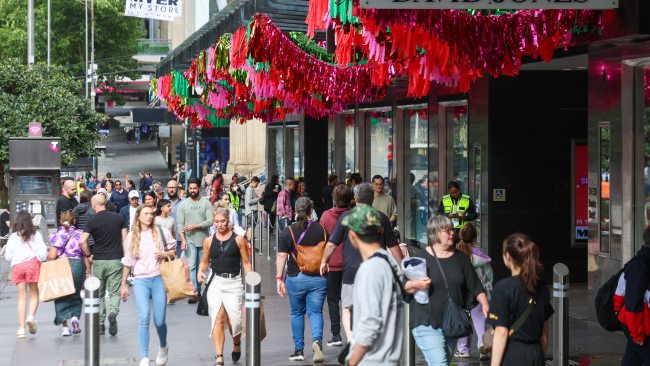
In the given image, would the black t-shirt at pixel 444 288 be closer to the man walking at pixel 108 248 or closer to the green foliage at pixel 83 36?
the man walking at pixel 108 248

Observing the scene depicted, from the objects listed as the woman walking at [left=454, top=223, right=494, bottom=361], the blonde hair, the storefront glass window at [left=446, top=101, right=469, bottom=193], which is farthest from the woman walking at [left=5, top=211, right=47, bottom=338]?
the storefront glass window at [left=446, top=101, right=469, bottom=193]

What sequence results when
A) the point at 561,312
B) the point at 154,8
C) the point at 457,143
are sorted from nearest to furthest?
the point at 561,312
the point at 457,143
the point at 154,8

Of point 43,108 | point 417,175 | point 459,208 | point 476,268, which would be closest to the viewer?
point 476,268

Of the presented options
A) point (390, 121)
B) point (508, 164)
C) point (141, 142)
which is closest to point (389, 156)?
point (390, 121)

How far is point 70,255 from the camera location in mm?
14117

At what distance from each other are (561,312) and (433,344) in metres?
2.41

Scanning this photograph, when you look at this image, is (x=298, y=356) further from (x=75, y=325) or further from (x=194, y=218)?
(x=194, y=218)

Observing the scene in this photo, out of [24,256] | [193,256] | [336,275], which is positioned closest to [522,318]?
[336,275]

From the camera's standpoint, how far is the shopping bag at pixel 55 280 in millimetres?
13492

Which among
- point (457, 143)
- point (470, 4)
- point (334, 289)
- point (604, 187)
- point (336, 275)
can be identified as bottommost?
point (334, 289)

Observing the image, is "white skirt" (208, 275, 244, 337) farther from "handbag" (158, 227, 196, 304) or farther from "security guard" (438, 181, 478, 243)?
"security guard" (438, 181, 478, 243)

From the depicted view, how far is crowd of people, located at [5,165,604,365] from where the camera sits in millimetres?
6520

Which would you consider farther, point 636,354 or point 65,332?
point 65,332

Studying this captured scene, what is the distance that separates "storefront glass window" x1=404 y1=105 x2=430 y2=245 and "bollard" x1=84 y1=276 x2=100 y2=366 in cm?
1346
